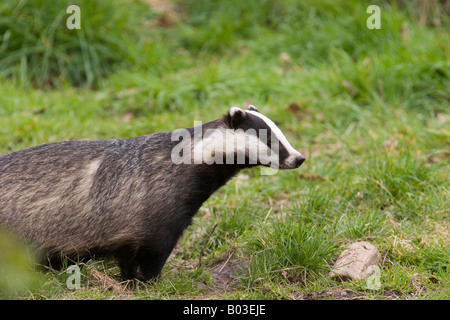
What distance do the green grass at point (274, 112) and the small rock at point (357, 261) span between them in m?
0.08

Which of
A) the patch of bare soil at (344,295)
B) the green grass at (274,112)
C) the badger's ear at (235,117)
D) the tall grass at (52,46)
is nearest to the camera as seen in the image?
the patch of bare soil at (344,295)

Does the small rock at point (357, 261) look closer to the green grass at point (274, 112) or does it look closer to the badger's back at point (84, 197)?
the green grass at point (274, 112)

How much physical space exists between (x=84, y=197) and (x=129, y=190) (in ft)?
0.89

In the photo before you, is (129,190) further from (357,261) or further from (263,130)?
(357,261)

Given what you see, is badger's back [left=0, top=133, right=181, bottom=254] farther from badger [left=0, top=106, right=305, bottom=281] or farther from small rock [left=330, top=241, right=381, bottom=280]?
small rock [left=330, top=241, right=381, bottom=280]

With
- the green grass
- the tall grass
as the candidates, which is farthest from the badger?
the tall grass

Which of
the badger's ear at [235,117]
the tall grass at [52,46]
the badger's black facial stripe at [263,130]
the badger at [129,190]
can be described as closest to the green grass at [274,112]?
the tall grass at [52,46]

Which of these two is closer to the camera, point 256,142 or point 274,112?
point 256,142

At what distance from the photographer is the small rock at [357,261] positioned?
3.82 metres

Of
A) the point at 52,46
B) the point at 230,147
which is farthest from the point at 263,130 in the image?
the point at 52,46

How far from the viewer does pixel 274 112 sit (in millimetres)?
6410
